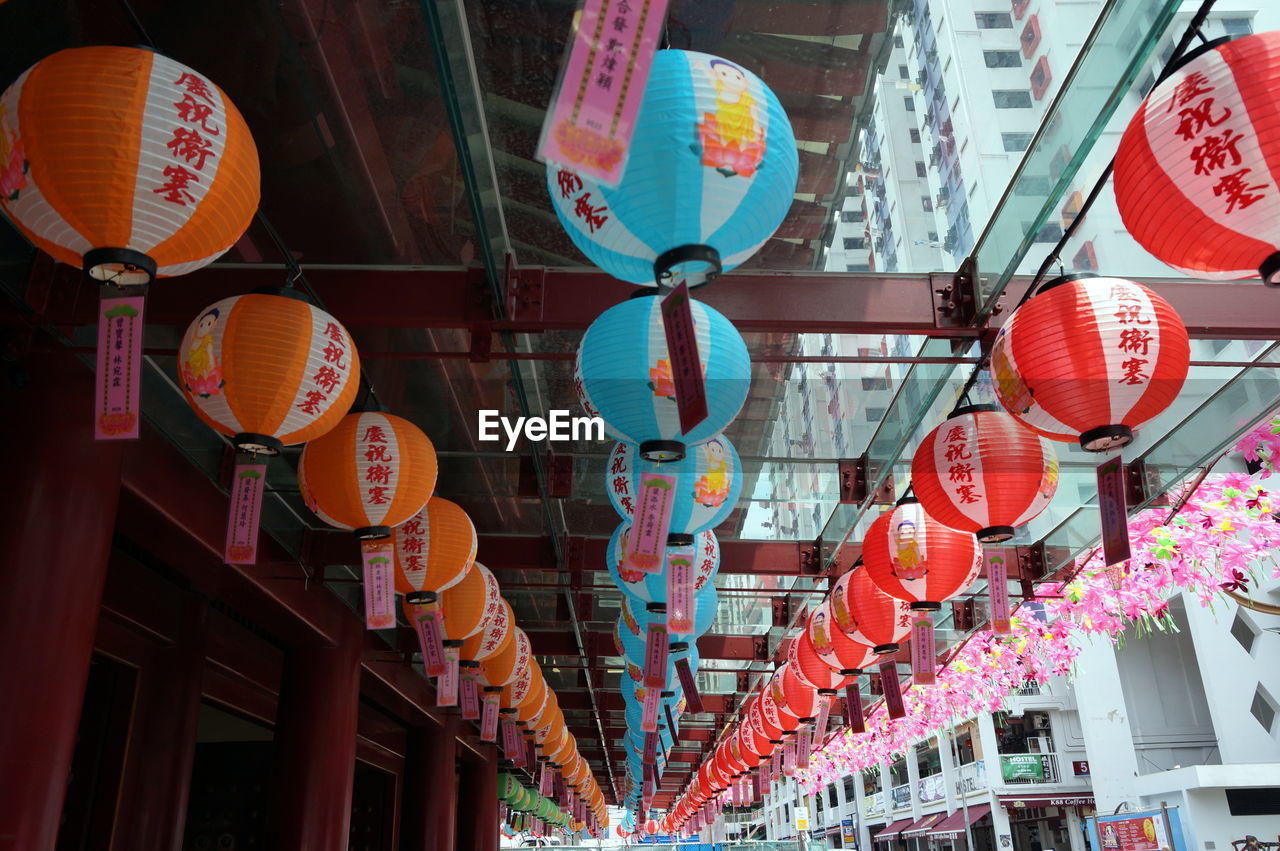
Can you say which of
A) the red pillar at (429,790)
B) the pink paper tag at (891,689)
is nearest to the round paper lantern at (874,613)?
the pink paper tag at (891,689)

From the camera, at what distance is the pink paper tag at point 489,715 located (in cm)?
781

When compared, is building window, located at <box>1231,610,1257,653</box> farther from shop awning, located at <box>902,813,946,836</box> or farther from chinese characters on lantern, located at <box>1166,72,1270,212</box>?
chinese characters on lantern, located at <box>1166,72,1270,212</box>

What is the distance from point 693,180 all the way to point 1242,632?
1875 cm

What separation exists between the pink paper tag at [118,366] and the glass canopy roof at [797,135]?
0.95 metres

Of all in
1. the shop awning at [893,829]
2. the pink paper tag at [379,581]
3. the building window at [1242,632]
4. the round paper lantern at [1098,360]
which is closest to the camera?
the round paper lantern at [1098,360]

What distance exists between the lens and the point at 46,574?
4051 mm

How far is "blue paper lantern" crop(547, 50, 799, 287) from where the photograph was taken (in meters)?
2.30

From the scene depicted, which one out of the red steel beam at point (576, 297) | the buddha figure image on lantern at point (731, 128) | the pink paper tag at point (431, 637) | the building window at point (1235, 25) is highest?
the building window at point (1235, 25)

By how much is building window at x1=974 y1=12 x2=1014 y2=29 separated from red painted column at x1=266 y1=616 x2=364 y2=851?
6.94m

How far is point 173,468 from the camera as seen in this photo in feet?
17.0

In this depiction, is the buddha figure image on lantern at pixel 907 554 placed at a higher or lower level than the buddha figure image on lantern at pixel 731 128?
lower

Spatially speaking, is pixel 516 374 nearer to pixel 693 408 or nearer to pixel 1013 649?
pixel 693 408

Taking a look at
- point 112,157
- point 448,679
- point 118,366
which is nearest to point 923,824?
point 448,679

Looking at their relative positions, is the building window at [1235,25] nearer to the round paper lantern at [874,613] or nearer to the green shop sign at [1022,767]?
the round paper lantern at [874,613]
